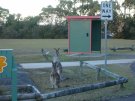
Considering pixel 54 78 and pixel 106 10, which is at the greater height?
pixel 106 10

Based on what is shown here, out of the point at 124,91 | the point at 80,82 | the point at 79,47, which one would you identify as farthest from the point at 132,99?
the point at 79,47

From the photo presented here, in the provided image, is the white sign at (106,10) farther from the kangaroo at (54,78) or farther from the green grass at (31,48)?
the green grass at (31,48)

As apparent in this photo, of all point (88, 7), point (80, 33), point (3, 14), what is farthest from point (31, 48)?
point (88, 7)

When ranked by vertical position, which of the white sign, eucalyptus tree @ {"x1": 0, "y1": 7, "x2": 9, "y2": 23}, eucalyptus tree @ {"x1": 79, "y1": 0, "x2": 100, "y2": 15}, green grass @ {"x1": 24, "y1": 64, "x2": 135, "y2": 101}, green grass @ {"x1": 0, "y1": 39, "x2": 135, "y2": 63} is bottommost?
green grass @ {"x1": 0, "y1": 39, "x2": 135, "y2": 63}

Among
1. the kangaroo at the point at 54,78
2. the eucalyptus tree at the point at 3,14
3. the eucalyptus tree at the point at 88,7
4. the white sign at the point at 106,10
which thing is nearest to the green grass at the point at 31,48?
the white sign at the point at 106,10

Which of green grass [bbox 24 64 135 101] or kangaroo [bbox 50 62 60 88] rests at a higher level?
kangaroo [bbox 50 62 60 88]

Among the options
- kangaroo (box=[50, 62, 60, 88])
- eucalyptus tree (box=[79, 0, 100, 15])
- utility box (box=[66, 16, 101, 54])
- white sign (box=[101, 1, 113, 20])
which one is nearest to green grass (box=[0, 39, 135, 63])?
utility box (box=[66, 16, 101, 54])

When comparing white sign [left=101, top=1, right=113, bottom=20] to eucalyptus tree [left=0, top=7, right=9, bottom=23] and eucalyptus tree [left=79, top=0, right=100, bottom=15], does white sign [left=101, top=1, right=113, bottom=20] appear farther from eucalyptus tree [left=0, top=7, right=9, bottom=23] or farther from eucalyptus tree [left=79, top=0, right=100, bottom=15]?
eucalyptus tree [left=79, top=0, right=100, bottom=15]

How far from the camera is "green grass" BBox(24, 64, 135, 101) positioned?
37.9ft

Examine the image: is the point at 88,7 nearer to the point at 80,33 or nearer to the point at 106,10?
the point at 80,33

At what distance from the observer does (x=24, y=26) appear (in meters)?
63.5

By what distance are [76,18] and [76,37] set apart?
127 centimetres

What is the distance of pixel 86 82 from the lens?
563 inches

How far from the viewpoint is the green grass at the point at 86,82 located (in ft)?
37.9
